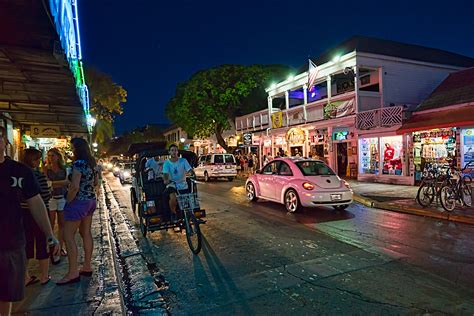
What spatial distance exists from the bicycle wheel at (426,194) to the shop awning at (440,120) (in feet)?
14.3

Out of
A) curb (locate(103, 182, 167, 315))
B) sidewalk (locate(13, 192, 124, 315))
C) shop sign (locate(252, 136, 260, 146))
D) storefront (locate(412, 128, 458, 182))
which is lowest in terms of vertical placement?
curb (locate(103, 182, 167, 315))

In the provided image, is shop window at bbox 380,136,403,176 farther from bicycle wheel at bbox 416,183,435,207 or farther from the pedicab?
the pedicab

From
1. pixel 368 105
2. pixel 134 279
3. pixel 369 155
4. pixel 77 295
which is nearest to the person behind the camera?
pixel 77 295

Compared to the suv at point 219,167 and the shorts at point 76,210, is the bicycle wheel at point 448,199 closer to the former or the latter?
the shorts at point 76,210

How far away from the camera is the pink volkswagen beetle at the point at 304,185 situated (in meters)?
9.70

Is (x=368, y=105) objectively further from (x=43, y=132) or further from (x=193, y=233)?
(x=43, y=132)

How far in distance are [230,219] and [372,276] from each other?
A: 504cm

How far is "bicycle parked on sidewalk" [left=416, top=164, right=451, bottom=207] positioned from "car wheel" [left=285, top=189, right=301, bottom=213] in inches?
154

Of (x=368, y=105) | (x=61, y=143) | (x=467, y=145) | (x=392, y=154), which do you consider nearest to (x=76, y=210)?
(x=467, y=145)

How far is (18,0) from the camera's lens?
3.49m

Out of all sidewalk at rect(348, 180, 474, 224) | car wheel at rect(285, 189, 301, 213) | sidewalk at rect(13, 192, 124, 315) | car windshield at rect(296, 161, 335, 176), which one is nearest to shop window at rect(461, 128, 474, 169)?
sidewalk at rect(348, 180, 474, 224)

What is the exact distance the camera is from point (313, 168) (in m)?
10.4

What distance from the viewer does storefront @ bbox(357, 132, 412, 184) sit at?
16.9 m

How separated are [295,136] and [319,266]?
1975 cm
